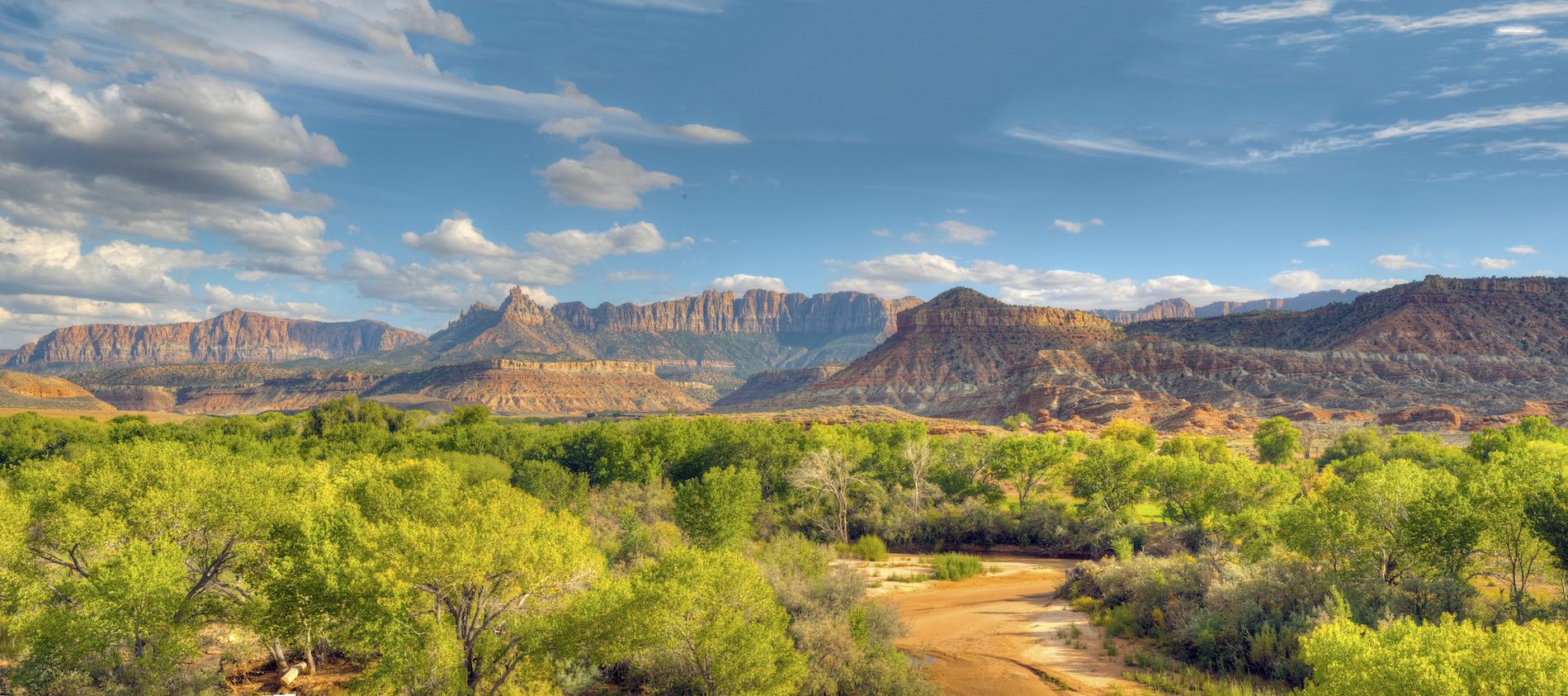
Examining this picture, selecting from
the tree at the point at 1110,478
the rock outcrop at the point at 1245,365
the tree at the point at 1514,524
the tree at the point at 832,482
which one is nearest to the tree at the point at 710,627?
the tree at the point at 1514,524

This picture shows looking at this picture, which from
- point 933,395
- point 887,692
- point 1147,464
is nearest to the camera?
point 887,692

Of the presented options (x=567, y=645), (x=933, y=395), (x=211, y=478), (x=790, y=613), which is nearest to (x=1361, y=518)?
Answer: (x=790, y=613)

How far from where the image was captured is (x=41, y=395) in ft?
500

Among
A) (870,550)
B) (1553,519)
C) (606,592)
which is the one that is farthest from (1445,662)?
(870,550)

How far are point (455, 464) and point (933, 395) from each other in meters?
121

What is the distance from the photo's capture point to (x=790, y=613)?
27094 mm

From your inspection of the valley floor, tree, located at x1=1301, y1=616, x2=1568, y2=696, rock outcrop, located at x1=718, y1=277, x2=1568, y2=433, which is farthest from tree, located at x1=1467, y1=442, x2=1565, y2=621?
rock outcrop, located at x1=718, y1=277, x2=1568, y2=433

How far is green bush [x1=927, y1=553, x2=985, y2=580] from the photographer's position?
145 ft

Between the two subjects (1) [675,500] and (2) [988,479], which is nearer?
(1) [675,500]

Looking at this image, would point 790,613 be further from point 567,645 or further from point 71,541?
point 71,541

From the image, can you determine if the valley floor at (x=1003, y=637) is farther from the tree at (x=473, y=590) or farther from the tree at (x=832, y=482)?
the tree at (x=473, y=590)

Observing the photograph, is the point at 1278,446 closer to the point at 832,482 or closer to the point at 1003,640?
the point at 832,482

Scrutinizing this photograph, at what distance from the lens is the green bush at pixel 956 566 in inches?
1735

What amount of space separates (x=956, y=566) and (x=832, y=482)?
10.4 m
